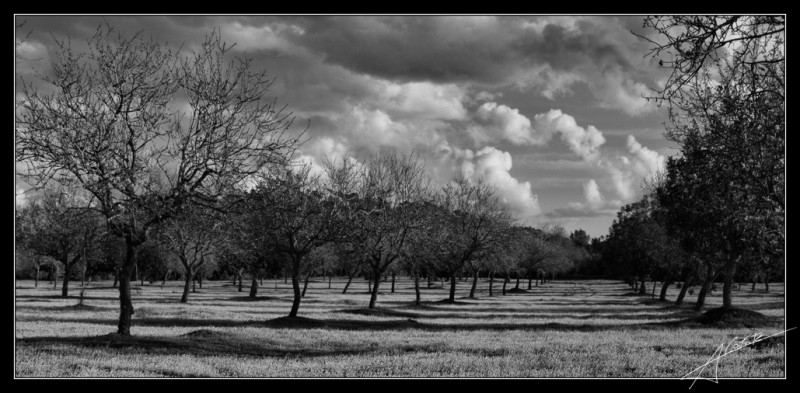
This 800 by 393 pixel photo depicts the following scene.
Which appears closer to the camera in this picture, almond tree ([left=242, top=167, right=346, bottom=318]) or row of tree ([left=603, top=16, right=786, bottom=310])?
row of tree ([left=603, top=16, right=786, bottom=310])

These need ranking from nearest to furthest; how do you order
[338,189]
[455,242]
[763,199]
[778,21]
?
[778,21]
[763,199]
[338,189]
[455,242]

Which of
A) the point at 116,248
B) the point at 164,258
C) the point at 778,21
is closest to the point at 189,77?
the point at 778,21

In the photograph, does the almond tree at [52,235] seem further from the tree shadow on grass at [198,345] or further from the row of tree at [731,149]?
the row of tree at [731,149]

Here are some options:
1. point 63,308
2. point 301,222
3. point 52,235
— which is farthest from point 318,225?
point 52,235

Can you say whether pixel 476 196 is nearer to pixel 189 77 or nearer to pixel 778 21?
pixel 189 77

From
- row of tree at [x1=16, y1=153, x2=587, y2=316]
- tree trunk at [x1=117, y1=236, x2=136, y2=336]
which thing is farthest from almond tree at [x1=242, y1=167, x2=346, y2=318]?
tree trunk at [x1=117, y1=236, x2=136, y2=336]

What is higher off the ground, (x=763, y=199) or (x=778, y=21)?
(x=778, y=21)

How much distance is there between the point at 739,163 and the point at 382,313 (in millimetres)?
28615

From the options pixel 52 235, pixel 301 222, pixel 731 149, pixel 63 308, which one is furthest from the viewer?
pixel 52 235

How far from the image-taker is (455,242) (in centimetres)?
5728

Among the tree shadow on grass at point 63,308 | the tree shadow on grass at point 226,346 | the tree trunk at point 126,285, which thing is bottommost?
the tree shadow on grass at point 63,308

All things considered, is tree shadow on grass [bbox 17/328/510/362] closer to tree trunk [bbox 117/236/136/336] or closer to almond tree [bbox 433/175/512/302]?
tree trunk [bbox 117/236/136/336]

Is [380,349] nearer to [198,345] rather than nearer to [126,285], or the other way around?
[198,345]

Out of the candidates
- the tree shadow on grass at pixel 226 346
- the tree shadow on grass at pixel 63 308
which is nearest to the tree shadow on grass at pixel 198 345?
the tree shadow on grass at pixel 226 346
